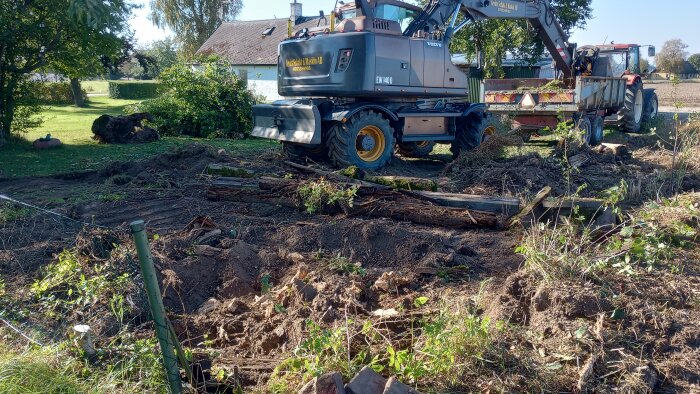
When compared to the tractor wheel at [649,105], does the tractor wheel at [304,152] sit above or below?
below

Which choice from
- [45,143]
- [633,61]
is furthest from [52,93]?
[633,61]

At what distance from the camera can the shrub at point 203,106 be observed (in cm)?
1834

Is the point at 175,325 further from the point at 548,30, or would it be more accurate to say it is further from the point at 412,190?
→ the point at 548,30

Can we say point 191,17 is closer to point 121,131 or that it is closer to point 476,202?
point 121,131

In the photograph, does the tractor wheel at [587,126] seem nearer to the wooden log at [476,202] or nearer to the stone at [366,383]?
the wooden log at [476,202]

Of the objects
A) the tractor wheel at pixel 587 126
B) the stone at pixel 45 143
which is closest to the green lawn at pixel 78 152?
the stone at pixel 45 143

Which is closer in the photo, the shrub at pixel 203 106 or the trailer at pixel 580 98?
the trailer at pixel 580 98

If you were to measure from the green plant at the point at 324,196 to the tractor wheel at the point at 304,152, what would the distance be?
4.41 m

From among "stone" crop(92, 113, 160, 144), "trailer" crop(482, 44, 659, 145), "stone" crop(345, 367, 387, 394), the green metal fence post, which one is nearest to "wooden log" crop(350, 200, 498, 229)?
"stone" crop(345, 367, 387, 394)

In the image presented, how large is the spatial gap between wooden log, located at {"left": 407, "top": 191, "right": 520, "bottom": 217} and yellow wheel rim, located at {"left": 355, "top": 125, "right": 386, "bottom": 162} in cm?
410

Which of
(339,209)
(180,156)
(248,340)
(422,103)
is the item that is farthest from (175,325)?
(422,103)

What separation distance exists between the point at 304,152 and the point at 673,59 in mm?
60776

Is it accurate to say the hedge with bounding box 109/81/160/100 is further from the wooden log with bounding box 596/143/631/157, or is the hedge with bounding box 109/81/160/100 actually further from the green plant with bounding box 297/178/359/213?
the green plant with bounding box 297/178/359/213

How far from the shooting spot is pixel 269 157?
41.1 ft
